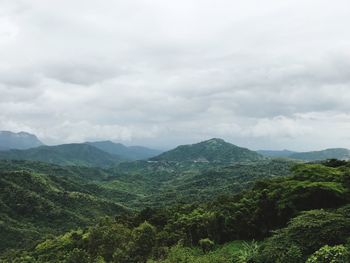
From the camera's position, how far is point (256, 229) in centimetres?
5603

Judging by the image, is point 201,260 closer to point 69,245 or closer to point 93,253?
point 93,253

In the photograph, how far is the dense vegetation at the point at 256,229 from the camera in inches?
1442

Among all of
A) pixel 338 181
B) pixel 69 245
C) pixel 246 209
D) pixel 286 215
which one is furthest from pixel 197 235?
pixel 69 245

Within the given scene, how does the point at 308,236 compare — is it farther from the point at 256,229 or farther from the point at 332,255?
the point at 256,229

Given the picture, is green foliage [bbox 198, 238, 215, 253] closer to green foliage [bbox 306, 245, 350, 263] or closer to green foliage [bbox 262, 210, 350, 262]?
green foliage [bbox 262, 210, 350, 262]

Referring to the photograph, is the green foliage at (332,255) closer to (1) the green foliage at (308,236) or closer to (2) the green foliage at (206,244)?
(1) the green foliage at (308,236)

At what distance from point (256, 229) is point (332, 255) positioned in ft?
90.0

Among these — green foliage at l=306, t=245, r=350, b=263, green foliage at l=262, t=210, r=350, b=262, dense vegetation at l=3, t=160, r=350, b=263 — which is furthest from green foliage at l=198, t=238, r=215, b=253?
green foliage at l=306, t=245, r=350, b=263

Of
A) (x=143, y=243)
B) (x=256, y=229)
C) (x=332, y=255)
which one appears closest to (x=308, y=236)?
(x=332, y=255)

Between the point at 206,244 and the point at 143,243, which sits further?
the point at 143,243

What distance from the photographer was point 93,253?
2689 inches

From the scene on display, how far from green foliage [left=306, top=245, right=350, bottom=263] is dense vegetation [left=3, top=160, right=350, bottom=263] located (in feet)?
11.8

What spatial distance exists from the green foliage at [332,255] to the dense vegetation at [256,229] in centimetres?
361

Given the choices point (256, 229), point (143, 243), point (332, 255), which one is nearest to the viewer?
point (332, 255)
